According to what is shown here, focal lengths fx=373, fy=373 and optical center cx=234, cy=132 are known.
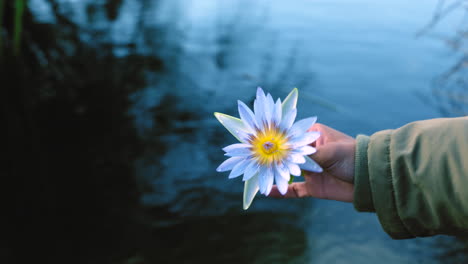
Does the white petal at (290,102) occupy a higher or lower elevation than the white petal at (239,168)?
higher

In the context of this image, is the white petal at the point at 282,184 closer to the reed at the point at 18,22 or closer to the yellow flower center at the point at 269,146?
the yellow flower center at the point at 269,146

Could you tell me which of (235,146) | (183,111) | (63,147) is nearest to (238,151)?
(235,146)

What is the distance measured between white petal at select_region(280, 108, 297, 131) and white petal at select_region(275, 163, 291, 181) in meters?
0.12

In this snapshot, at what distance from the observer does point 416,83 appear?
4.39 metres

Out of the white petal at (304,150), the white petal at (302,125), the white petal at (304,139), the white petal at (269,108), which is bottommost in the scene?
the white petal at (304,150)

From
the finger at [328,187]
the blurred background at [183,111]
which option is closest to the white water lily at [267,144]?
the finger at [328,187]

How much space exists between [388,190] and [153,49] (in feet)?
14.6

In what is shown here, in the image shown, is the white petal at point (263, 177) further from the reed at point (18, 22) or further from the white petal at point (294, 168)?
the reed at point (18, 22)

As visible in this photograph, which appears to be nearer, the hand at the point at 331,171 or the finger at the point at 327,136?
the hand at the point at 331,171

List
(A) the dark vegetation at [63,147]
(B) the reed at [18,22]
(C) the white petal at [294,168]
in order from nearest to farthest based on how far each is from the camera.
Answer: (C) the white petal at [294,168] < (A) the dark vegetation at [63,147] < (B) the reed at [18,22]

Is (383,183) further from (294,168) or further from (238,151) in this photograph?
(238,151)

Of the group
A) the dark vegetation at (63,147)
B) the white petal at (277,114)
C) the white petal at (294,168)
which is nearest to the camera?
the white petal at (294,168)

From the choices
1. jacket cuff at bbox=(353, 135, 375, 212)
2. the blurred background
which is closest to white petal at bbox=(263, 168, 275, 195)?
jacket cuff at bbox=(353, 135, 375, 212)

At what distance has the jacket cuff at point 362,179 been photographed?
134cm
